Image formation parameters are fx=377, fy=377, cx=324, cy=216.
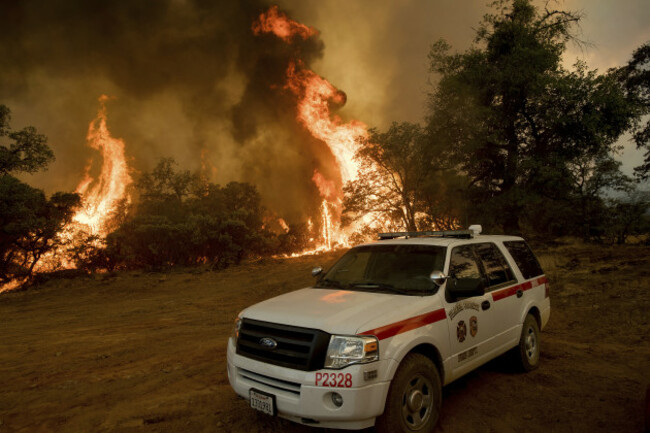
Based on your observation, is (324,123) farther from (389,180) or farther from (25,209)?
(25,209)

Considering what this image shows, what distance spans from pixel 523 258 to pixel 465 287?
2500mm

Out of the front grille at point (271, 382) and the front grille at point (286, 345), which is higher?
the front grille at point (286, 345)

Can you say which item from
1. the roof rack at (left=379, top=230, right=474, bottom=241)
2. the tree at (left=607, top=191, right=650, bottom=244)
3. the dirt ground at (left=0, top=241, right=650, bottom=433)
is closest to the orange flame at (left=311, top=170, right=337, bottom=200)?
the tree at (left=607, top=191, right=650, bottom=244)

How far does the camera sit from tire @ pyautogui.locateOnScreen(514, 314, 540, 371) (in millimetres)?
5414

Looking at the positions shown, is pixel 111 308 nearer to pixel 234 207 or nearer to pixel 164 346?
pixel 164 346

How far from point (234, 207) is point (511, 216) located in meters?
19.4

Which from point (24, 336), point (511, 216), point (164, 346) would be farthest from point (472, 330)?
point (511, 216)

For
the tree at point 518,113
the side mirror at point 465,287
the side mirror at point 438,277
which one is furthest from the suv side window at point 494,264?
the tree at point 518,113

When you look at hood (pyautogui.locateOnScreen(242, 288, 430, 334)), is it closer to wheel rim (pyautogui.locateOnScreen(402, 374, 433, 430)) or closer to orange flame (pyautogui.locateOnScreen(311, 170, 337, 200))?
wheel rim (pyautogui.locateOnScreen(402, 374, 433, 430))

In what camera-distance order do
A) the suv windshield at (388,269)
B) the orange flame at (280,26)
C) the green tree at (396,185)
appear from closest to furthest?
the suv windshield at (388,269) < the green tree at (396,185) < the orange flame at (280,26)

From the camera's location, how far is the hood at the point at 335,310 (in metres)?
3.39

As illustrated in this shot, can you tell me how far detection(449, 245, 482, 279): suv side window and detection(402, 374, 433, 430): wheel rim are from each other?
1297 mm

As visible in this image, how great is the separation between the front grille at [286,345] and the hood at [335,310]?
0.20ft

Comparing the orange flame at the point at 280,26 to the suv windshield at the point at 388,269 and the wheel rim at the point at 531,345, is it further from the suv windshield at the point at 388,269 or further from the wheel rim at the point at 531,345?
the wheel rim at the point at 531,345
